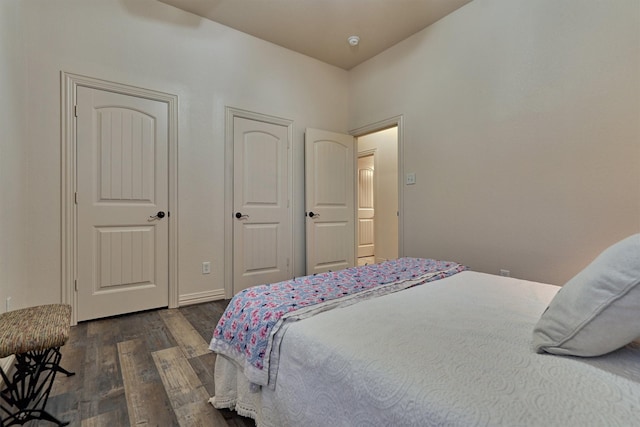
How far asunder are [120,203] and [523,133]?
3.47 meters

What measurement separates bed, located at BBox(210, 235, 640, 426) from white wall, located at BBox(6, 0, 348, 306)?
78.0 inches

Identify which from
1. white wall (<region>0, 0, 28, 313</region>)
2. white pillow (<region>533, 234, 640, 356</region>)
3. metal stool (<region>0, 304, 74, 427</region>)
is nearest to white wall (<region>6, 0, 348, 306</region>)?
white wall (<region>0, 0, 28, 313</region>)

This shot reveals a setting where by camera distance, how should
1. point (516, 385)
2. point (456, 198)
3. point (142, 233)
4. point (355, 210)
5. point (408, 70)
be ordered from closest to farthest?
point (516, 385) < point (142, 233) < point (456, 198) < point (408, 70) < point (355, 210)

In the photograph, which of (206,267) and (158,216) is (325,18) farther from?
(206,267)

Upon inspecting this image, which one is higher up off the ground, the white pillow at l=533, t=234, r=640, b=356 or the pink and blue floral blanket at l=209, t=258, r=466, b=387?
the white pillow at l=533, t=234, r=640, b=356

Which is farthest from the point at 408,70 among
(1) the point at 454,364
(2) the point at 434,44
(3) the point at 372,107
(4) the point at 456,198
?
(1) the point at 454,364

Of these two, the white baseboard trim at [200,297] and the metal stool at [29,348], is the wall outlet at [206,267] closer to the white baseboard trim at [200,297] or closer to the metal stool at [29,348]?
the white baseboard trim at [200,297]

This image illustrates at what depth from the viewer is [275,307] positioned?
1.16 metres

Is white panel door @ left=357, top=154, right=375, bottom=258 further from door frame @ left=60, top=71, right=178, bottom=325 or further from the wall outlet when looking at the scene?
door frame @ left=60, top=71, right=178, bottom=325

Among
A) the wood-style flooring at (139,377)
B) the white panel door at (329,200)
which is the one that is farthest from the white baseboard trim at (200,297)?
the white panel door at (329,200)

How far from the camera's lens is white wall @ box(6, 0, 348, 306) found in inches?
89.7

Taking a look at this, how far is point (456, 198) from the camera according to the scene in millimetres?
2936

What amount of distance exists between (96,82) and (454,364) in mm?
3175

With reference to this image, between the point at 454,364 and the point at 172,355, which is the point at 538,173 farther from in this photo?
the point at 172,355
